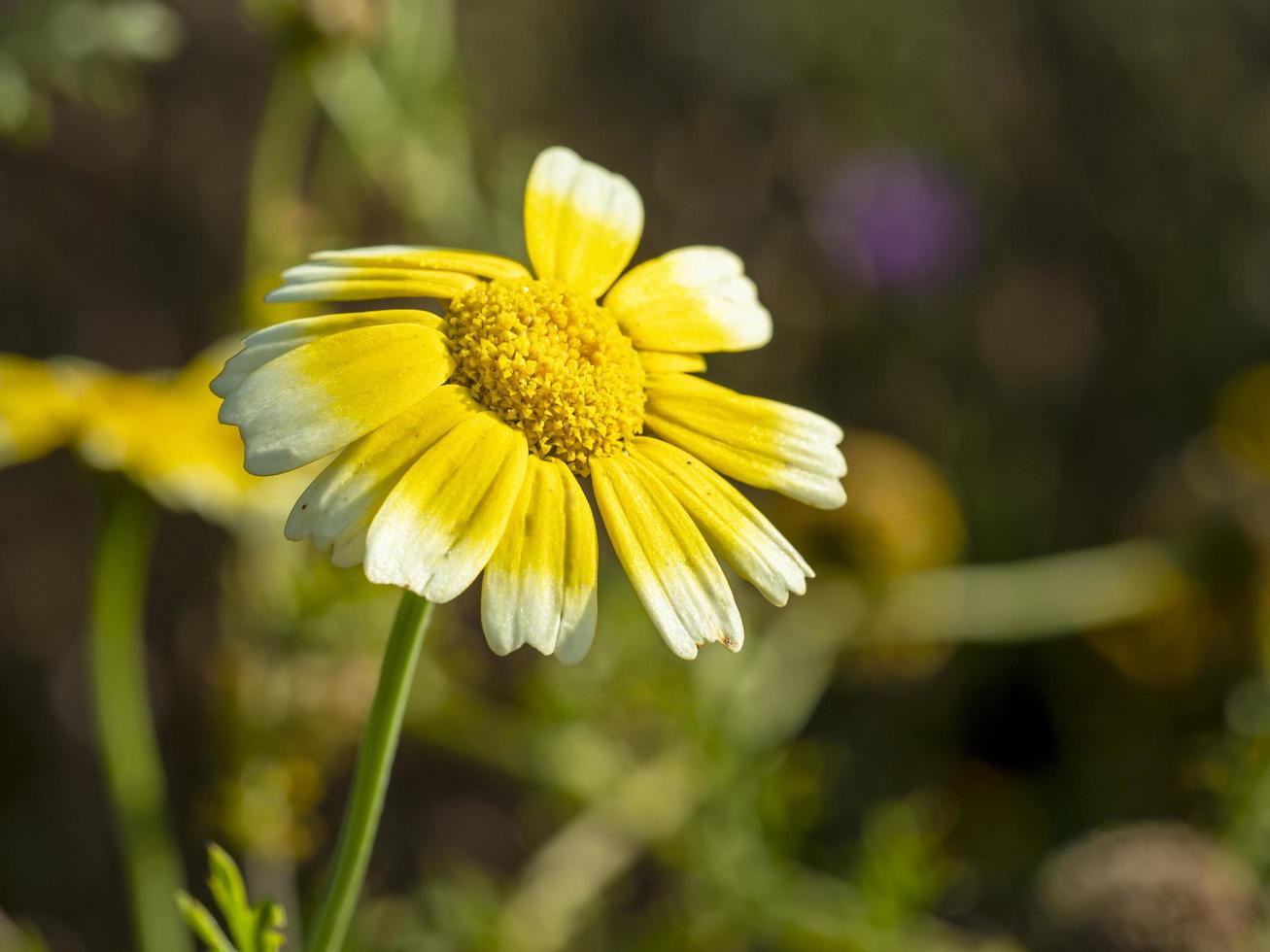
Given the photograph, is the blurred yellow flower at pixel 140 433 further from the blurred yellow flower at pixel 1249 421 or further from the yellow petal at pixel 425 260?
the blurred yellow flower at pixel 1249 421

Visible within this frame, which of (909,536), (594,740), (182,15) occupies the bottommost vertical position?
(594,740)

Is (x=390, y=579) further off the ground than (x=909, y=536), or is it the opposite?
(x=390, y=579)

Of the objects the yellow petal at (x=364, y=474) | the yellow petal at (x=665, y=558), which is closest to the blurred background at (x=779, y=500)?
the yellow petal at (x=364, y=474)

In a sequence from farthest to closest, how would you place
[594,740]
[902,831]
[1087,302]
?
[1087,302]
[594,740]
[902,831]

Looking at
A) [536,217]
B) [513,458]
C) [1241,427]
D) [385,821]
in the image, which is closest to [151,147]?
[385,821]

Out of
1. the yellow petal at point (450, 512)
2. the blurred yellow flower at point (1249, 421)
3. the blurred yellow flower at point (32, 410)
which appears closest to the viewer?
the yellow petal at point (450, 512)

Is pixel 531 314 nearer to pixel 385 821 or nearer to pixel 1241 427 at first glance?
pixel 385 821

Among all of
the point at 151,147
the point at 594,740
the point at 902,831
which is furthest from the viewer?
the point at 151,147

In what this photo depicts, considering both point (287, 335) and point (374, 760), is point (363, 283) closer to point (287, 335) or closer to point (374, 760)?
point (287, 335)
